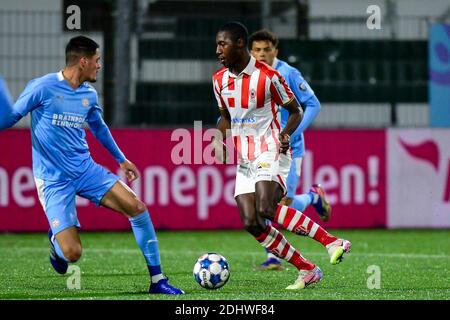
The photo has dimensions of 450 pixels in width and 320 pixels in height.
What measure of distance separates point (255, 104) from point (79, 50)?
4.66 feet

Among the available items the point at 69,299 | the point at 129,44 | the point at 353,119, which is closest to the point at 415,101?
the point at 353,119

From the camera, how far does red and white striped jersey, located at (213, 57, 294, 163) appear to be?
8828 mm

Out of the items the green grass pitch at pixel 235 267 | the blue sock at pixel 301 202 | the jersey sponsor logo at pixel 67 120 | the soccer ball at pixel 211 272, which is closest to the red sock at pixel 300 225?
the green grass pitch at pixel 235 267

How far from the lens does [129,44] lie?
1558 centimetres

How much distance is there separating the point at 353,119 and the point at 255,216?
24.7ft

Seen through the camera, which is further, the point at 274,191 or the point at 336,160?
the point at 336,160

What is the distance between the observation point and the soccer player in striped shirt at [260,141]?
8.77 metres

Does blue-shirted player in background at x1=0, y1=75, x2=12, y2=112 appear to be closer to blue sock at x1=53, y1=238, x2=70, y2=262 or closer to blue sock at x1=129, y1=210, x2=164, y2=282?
blue sock at x1=129, y1=210, x2=164, y2=282

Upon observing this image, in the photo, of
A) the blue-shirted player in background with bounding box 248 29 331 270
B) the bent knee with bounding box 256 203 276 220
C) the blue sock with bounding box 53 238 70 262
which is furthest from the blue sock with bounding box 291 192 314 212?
the blue sock with bounding box 53 238 70 262

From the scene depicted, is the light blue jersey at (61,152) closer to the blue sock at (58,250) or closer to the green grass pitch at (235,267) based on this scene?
the blue sock at (58,250)

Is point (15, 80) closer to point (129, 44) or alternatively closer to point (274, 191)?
point (129, 44)

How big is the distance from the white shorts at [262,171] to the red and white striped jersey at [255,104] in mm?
53
